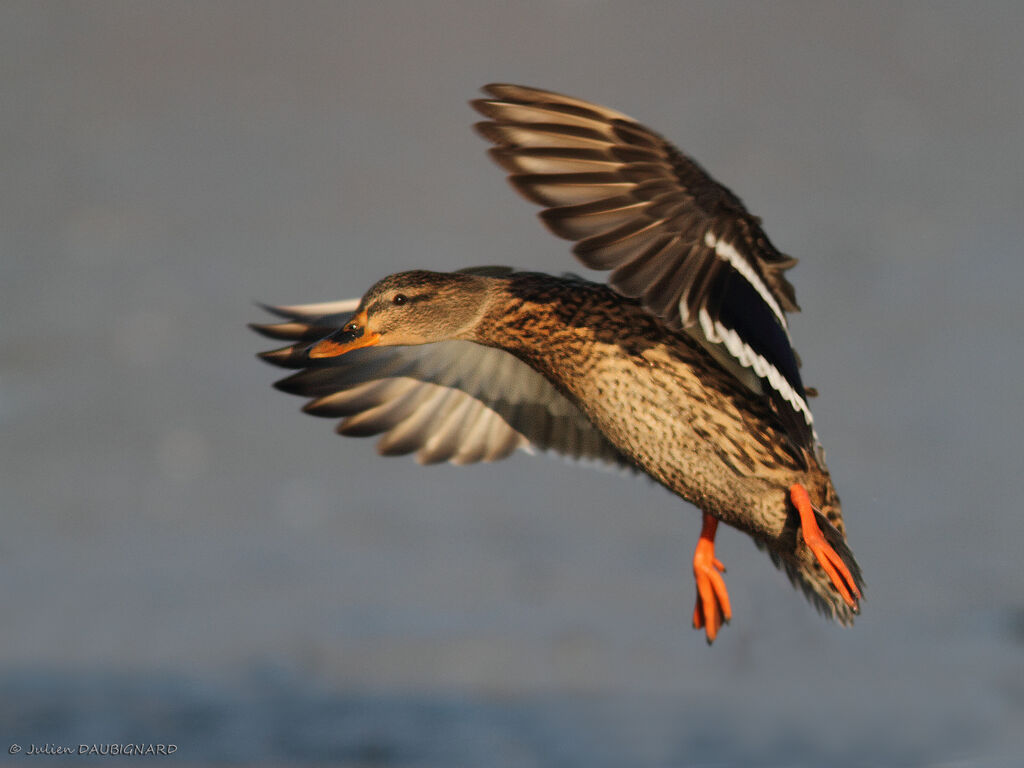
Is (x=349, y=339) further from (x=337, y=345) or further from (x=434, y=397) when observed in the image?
(x=434, y=397)

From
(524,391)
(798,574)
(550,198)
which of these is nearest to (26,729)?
(524,391)

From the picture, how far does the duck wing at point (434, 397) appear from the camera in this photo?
4.41 meters

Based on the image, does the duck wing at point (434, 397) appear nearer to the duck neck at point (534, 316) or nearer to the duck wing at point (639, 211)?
the duck neck at point (534, 316)

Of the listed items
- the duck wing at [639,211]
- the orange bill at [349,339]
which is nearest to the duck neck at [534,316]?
the orange bill at [349,339]

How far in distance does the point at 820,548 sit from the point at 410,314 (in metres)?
1.36

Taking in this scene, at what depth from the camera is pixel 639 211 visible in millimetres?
3240

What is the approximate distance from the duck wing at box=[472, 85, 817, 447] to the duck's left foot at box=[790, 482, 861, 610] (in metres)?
0.46

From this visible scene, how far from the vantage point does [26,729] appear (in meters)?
6.66

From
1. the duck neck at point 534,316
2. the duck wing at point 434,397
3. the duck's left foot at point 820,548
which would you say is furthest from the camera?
the duck wing at point 434,397

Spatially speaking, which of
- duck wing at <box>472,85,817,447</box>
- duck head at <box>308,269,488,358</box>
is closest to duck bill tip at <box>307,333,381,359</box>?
duck head at <box>308,269,488,358</box>

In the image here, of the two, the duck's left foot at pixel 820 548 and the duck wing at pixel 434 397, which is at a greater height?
the duck wing at pixel 434 397

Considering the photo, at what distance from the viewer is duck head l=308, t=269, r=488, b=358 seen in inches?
153

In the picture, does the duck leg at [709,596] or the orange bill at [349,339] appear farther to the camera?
the duck leg at [709,596]

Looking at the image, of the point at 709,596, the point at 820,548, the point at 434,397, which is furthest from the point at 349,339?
the point at 820,548
